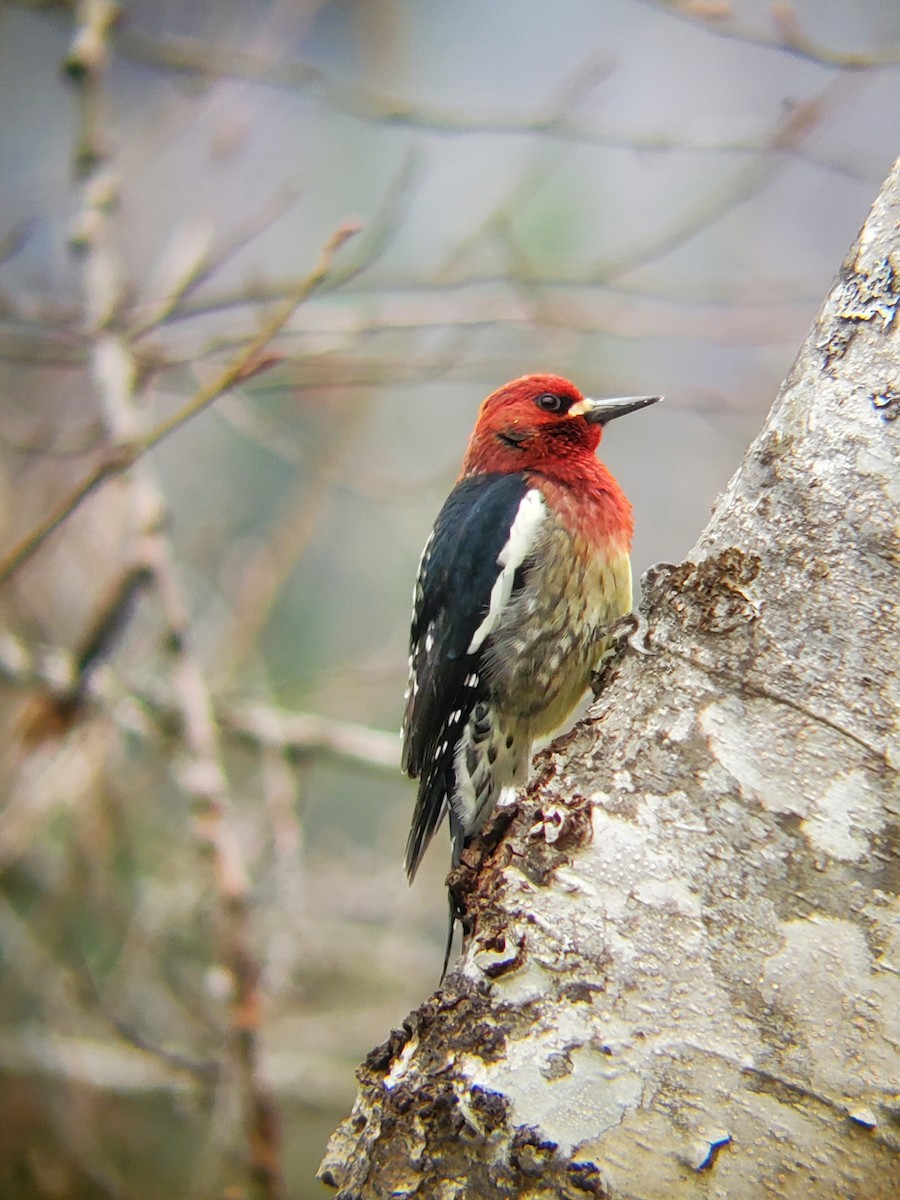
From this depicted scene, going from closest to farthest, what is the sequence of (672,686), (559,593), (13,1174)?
1. (672,686)
2. (559,593)
3. (13,1174)

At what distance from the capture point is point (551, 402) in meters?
3.26

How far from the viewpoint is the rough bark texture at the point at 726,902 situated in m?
1.35

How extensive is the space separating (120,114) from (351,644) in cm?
312

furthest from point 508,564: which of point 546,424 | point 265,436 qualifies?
point 265,436

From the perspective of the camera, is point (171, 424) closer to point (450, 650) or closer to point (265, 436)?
point (450, 650)

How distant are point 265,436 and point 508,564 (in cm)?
134

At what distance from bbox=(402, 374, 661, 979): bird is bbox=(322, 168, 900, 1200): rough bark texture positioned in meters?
1.16

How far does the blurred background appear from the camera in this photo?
2953 millimetres

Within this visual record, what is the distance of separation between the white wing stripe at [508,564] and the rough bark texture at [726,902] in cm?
118

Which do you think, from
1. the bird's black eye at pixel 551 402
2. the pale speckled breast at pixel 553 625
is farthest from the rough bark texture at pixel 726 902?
the bird's black eye at pixel 551 402

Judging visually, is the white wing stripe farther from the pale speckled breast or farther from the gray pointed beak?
the gray pointed beak

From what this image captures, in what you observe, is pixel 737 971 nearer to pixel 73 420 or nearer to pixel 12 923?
pixel 12 923

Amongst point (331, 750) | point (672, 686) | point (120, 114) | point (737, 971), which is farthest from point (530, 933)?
point (120, 114)

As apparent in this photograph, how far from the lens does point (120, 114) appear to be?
Answer: 5.79 metres
